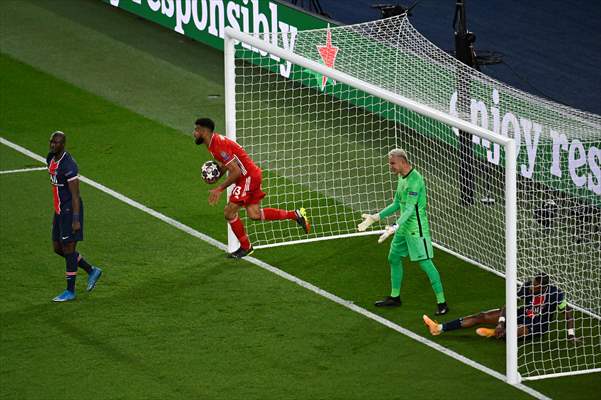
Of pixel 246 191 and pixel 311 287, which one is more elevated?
pixel 246 191

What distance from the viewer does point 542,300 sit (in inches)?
517

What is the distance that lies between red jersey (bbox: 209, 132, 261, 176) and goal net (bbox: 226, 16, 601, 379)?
2.77 feet

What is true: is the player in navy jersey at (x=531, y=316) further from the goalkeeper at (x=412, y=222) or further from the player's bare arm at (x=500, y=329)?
the goalkeeper at (x=412, y=222)

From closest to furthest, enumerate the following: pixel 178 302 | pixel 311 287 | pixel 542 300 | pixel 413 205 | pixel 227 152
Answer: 1. pixel 542 300
2. pixel 413 205
3. pixel 178 302
4. pixel 227 152
5. pixel 311 287

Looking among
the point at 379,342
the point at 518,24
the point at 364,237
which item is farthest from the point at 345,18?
the point at 379,342

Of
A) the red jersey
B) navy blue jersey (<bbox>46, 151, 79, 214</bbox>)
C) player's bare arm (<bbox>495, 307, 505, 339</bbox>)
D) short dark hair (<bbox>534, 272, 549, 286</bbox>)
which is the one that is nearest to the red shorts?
the red jersey

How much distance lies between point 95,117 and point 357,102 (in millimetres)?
4624

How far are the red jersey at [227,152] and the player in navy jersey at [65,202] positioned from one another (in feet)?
5.30

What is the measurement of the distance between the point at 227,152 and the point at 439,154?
3.77 meters

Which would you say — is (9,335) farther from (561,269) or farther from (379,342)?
(561,269)

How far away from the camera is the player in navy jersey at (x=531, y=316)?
515 inches

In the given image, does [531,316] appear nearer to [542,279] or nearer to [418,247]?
[542,279]

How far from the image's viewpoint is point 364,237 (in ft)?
54.3

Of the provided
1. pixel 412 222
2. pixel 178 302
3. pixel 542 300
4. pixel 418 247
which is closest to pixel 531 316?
pixel 542 300
